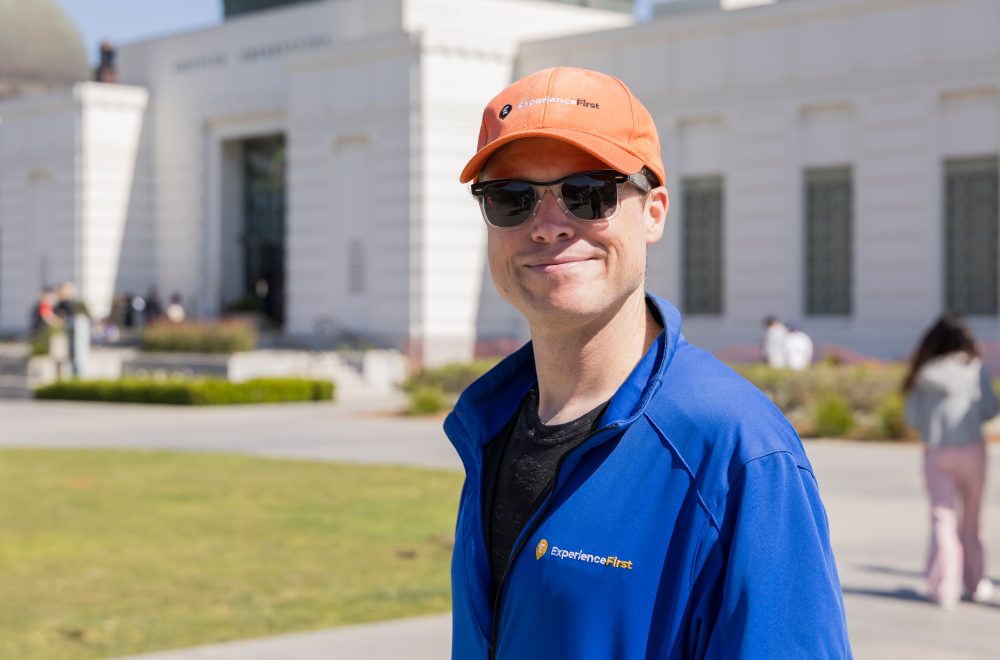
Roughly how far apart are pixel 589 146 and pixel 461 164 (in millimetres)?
28408

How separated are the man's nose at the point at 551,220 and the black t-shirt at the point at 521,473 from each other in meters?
0.31

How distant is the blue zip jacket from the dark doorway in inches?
1386

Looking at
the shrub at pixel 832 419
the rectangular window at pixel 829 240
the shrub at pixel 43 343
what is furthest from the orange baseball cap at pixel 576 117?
the shrub at pixel 43 343

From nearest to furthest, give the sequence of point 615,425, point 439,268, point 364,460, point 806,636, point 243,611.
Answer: point 806,636 < point 615,425 < point 243,611 < point 364,460 < point 439,268

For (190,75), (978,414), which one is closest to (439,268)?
(190,75)

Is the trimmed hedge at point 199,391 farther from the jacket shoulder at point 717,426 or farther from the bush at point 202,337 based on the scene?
the jacket shoulder at point 717,426

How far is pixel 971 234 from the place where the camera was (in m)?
25.6

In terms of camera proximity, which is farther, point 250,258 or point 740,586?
point 250,258

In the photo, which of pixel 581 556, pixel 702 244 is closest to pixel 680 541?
pixel 581 556

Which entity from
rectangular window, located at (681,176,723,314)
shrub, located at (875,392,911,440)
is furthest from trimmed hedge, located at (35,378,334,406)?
shrub, located at (875,392,911,440)

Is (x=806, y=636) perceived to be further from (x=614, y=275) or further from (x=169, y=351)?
(x=169, y=351)

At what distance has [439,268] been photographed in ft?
101

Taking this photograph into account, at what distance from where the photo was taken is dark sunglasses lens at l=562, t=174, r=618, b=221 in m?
2.53

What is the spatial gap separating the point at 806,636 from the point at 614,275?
0.70 metres
